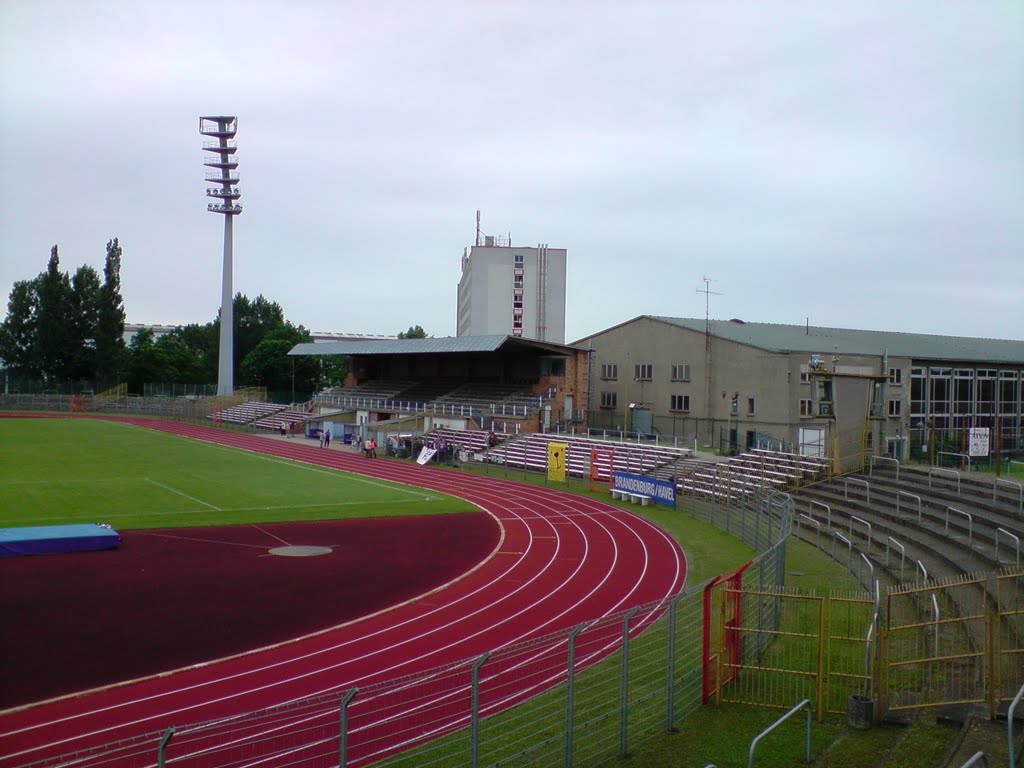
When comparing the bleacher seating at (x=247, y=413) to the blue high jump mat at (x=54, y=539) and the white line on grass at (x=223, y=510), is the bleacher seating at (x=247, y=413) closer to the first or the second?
the white line on grass at (x=223, y=510)

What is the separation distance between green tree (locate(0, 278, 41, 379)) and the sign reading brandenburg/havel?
75596mm

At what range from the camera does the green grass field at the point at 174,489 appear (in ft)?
91.7

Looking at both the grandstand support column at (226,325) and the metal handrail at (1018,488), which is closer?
the metal handrail at (1018,488)

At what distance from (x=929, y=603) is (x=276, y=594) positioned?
12.8 m

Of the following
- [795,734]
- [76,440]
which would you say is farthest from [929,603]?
[76,440]

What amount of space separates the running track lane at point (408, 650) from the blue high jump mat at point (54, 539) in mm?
9767

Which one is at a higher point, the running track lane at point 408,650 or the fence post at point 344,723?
the fence post at point 344,723

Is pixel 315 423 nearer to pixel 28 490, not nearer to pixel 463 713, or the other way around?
pixel 28 490

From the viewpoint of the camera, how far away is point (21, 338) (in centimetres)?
8931

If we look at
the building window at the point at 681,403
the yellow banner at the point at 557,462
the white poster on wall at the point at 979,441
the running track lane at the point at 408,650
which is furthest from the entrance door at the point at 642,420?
the running track lane at the point at 408,650

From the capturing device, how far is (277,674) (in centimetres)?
1319

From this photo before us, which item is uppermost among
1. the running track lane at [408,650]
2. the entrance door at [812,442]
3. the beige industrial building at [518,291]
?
the beige industrial building at [518,291]

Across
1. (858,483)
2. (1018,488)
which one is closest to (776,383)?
(858,483)

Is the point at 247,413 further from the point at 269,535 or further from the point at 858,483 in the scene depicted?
the point at 858,483
